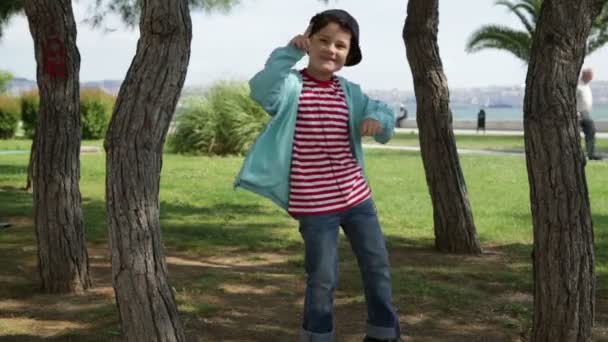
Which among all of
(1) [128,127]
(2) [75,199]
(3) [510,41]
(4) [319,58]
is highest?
(3) [510,41]

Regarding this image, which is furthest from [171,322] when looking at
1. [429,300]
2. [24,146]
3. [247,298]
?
[24,146]

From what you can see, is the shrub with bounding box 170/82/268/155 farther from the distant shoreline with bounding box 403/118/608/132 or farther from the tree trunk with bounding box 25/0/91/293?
the distant shoreline with bounding box 403/118/608/132

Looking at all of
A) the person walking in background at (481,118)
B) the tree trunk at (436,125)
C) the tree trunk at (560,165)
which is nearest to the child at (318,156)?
the tree trunk at (560,165)

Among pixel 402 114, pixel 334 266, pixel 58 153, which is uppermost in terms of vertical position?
pixel 402 114

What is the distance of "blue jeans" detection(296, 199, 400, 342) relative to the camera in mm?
3732

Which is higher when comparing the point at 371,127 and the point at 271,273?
the point at 371,127

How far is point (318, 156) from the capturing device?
3752 mm

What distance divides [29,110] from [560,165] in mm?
26042

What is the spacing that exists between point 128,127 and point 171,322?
829 mm

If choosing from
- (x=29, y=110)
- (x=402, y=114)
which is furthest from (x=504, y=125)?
(x=29, y=110)

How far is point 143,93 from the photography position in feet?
11.9

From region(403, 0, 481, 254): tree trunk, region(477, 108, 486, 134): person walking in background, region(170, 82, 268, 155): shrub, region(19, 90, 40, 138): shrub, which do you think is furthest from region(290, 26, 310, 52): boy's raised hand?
region(477, 108, 486, 134): person walking in background

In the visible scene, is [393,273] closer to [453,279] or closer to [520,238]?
[453,279]

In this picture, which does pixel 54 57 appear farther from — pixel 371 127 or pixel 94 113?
pixel 94 113
